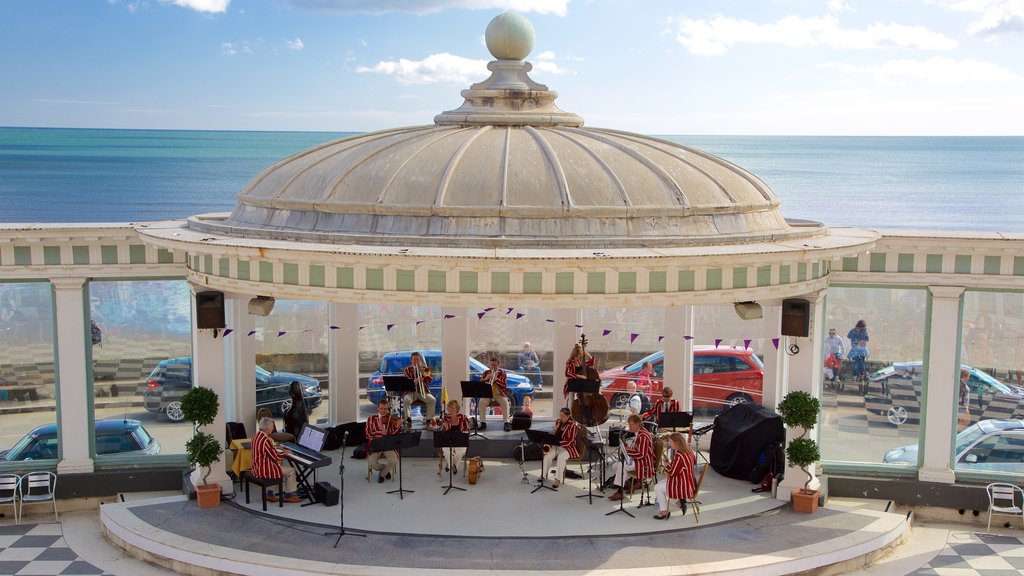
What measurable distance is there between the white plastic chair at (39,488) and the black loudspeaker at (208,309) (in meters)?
3.58

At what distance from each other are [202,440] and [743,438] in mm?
8609

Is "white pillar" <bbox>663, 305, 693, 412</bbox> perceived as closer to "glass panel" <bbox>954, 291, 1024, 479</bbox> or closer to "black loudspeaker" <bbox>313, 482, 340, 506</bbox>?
"glass panel" <bbox>954, 291, 1024, 479</bbox>

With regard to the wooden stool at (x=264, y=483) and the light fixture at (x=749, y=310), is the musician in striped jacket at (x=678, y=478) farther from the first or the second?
the wooden stool at (x=264, y=483)

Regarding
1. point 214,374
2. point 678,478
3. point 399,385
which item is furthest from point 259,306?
point 678,478

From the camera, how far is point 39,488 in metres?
18.3

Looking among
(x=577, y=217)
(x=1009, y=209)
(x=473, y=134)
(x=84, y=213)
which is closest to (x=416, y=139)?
(x=473, y=134)

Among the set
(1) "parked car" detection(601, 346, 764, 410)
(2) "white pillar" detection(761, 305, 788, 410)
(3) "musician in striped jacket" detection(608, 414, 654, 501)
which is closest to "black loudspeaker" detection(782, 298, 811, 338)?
(2) "white pillar" detection(761, 305, 788, 410)

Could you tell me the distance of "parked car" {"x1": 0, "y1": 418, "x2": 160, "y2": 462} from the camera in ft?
62.2

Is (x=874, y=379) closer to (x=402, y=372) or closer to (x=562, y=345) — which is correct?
(x=562, y=345)

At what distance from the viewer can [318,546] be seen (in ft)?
50.8

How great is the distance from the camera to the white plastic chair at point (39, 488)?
18.1 metres

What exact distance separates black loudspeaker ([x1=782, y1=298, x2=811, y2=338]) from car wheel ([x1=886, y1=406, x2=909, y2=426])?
2.78 m

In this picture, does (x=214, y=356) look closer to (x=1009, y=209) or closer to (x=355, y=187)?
(x=355, y=187)

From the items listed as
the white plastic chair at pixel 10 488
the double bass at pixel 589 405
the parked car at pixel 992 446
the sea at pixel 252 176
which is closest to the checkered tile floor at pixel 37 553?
the white plastic chair at pixel 10 488
